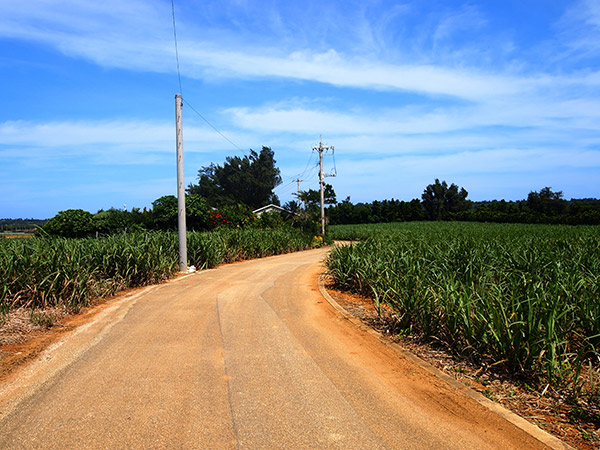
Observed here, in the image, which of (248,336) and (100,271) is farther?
(100,271)

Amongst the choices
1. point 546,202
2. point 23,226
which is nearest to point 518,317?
point 23,226

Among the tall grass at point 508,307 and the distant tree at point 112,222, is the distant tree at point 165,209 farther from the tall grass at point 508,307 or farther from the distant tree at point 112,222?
the tall grass at point 508,307

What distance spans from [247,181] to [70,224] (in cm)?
4079

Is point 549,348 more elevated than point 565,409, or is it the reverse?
point 549,348

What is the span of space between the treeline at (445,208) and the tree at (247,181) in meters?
21.0

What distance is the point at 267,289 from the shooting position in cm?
1090

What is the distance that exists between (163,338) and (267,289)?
467 centimetres

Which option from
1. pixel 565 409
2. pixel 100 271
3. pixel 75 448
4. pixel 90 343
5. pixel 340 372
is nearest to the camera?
pixel 75 448

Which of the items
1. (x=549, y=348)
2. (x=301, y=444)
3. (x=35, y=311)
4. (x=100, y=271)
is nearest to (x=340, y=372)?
(x=301, y=444)

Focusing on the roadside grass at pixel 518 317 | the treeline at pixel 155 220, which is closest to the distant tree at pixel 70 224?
the treeline at pixel 155 220

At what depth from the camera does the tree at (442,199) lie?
294 ft

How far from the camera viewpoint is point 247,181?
58.7 meters

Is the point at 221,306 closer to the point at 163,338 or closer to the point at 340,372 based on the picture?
the point at 163,338

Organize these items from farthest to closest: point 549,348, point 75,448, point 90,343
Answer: point 90,343 → point 549,348 → point 75,448
